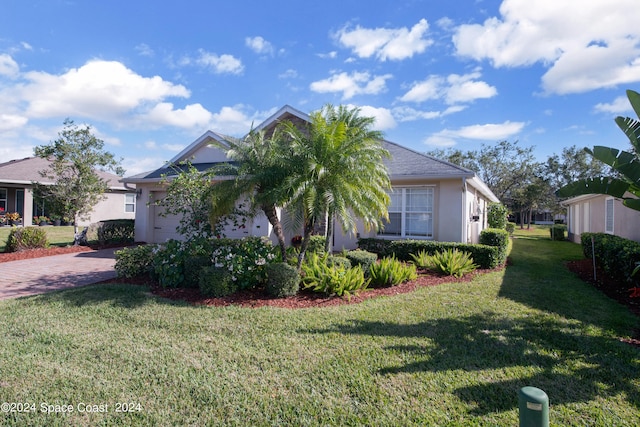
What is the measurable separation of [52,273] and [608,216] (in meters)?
24.1

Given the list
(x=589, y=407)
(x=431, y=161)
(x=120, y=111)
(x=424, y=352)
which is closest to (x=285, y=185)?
(x=424, y=352)

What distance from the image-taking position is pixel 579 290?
330 inches

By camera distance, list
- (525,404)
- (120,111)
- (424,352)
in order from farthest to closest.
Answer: (120,111) < (424,352) < (525,404)

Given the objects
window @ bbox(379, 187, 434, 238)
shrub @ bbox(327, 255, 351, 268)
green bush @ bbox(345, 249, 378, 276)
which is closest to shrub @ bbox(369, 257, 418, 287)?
green bush @ bbox(345, 249, 378, 276)

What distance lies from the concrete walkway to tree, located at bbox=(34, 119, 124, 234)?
10.0 feet

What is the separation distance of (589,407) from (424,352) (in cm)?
175

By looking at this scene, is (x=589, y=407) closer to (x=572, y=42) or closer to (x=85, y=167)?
(x=572, y=42)

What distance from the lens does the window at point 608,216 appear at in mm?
16641

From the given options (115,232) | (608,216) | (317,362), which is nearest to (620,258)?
(317,362)

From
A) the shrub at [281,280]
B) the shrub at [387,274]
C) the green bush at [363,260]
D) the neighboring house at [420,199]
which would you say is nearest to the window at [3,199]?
the neighboring house at [420,199]

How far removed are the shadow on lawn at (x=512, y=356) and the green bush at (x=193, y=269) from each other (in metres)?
4.02

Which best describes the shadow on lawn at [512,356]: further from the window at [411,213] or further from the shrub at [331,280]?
the window at [411,213]

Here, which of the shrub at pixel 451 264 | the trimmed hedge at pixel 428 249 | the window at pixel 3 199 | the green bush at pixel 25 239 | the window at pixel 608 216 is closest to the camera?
the shrub at pixel 451 264

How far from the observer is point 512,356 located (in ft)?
14.6
